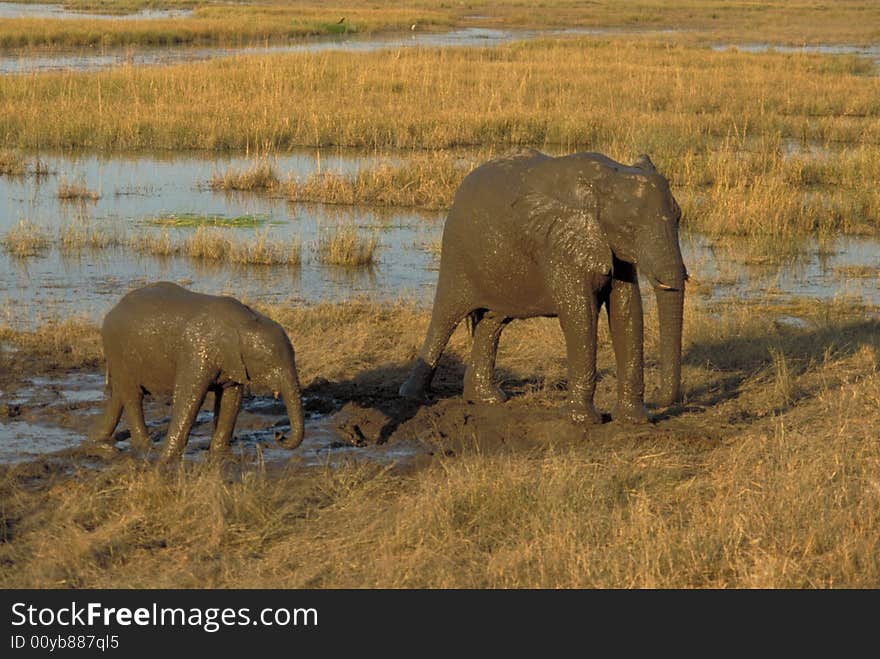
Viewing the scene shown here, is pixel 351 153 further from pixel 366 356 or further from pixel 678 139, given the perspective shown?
pixel 366 356

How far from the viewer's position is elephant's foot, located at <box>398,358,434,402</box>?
30.5 ft

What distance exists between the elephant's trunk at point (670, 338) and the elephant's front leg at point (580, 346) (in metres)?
0.40

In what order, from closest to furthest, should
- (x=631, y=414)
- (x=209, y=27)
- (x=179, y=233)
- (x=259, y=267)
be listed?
(x=631, y=414), (x=259, y=267), (x=179, y=233), (x=209, y=27)

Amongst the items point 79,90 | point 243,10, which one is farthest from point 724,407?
point 243,10

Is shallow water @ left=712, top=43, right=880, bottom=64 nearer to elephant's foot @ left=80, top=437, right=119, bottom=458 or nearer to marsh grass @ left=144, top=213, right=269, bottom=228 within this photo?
marsh grass @ left=144, top=213, right=269, bottom=228

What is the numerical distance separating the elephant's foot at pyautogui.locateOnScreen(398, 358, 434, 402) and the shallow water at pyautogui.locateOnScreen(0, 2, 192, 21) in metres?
40.7

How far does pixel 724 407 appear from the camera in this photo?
917 centimetres

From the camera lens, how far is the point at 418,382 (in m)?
9.31

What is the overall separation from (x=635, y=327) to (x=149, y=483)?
10.4 feet

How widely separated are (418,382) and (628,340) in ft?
4.85

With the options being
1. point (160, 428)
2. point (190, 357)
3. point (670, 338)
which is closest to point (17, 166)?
point (160, 428)

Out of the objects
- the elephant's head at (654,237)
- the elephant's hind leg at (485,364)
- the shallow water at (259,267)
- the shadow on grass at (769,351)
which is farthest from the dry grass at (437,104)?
the elephant's head at (654,237)

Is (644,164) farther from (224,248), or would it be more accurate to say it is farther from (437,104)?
(437,104)

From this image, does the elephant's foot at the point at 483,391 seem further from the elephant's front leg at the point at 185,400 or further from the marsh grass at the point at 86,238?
the marsh grass at the point at 86,238
